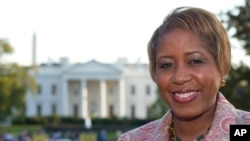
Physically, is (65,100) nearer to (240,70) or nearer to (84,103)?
(84,103)

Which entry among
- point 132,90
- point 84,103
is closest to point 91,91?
point 84,103

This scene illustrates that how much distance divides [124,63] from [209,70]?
10102 cm

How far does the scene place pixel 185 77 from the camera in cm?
165

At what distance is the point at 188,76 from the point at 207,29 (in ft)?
0.45

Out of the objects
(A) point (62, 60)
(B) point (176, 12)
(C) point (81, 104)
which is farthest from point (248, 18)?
(A) point (62, 60)

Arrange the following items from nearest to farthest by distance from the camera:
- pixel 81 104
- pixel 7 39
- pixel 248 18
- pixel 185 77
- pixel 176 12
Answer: pixel 185 77
pixel 176 12
pixel 248 18
pixel 7 39
pixel 81 104

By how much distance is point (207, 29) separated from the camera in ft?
5.52

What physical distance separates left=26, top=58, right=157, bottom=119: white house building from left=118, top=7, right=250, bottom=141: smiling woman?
288 ft

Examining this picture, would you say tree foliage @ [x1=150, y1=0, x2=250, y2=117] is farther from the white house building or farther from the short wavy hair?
the white house building

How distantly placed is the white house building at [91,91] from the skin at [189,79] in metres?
87.7

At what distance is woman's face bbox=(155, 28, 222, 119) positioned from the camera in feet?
5.45

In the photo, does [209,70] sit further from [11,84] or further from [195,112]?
[11,84]

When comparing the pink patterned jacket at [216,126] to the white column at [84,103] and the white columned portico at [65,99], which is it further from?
the white columned portico at [65,99]

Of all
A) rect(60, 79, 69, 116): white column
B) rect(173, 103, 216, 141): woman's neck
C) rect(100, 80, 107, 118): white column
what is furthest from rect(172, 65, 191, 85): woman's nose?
rect(60, 79, 69, 116): white column
